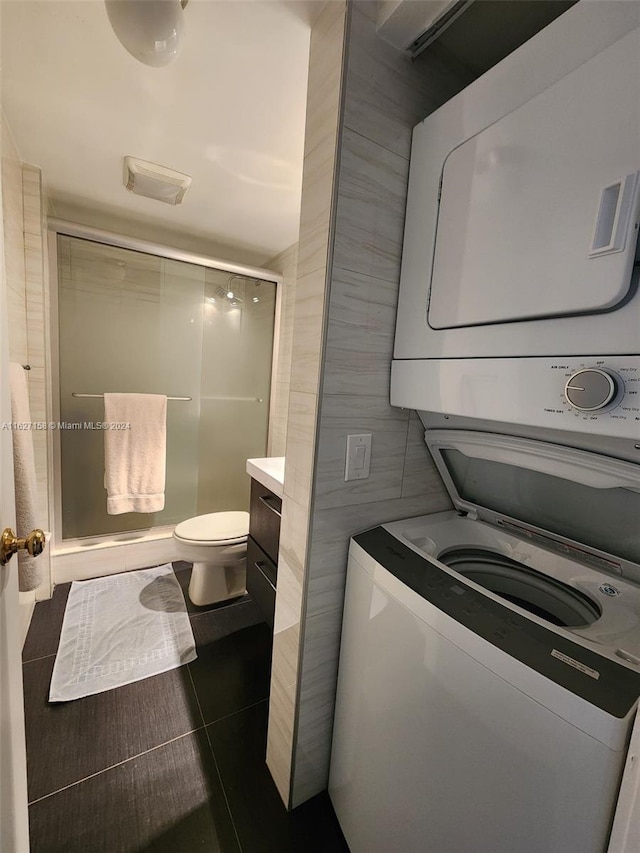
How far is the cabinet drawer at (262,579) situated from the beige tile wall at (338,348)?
385mm

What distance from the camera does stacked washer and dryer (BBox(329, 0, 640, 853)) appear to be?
1.75 feet

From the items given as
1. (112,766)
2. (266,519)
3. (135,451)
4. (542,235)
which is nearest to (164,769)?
(112,766)

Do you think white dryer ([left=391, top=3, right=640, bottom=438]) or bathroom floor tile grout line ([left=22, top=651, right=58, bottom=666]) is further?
bathroom floor tile grout line ([left=22, top=651, right=58, bottom=666])

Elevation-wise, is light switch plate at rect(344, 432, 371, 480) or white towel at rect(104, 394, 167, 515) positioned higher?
light switch plate at rect(344, 432, 371, 480)

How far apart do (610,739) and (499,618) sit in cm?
21

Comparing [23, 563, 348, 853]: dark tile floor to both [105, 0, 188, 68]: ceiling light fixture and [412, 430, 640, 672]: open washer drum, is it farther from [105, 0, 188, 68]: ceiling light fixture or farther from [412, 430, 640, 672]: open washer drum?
[105, 0, 188, 68]: ceiling light fixture

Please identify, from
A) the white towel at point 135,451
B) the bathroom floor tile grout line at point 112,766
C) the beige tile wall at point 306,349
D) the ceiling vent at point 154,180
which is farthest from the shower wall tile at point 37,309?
the beige tile wall at point 306,349

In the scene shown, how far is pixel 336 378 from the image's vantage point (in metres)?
0.92

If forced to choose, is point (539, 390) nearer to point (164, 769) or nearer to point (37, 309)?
point (164, 769)

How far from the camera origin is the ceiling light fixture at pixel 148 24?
2.58 feet

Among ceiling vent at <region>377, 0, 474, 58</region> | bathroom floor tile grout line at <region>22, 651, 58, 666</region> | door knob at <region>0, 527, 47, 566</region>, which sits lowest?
bathroom floor tile grout line at <region>22, 651, 58, 666</region>

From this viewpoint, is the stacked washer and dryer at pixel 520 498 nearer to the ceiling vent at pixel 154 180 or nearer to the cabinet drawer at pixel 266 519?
the cabinet drawer at pixel 266 519

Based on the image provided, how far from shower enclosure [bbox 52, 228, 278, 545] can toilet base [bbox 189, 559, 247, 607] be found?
0.69 m

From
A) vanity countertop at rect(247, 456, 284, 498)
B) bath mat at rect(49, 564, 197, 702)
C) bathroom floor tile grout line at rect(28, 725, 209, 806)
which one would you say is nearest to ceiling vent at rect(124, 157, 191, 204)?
vanity countertop at rect(247, 456, 284, 498)
